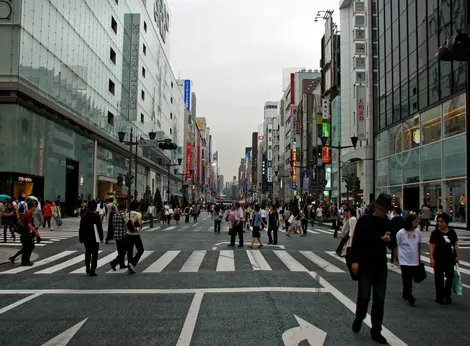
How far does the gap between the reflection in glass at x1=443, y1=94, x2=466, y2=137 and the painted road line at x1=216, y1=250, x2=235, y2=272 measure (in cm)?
2044

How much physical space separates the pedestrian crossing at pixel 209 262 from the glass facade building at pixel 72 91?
16.0 metres

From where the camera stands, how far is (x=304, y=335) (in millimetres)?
6082

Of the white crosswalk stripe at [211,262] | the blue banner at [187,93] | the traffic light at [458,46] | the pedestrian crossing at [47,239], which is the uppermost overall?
the blue banner at [187,93]

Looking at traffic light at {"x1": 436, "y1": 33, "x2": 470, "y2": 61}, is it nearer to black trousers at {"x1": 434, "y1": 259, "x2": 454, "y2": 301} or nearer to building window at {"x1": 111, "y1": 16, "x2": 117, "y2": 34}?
black trousers at {"x1": 434, "y1": 259, "x2": 454, "y2": 301}

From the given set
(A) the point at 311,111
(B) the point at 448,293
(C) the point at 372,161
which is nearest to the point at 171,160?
(A) the point at 311,111

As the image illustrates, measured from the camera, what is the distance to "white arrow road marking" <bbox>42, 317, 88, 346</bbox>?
5750 millimetres

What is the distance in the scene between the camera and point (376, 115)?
46750 mm

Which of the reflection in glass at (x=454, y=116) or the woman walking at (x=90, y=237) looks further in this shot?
the reflection in glass at (x=454, y=116)

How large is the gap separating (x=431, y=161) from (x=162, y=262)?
2648 centimetres

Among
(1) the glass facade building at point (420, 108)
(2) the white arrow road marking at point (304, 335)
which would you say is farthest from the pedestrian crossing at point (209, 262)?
(1) the glass facade building at point (420, 108)

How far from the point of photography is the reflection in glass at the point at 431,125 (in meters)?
32.9

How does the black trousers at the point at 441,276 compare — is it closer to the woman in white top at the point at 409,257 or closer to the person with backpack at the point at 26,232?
the woman in white top at the point at 409,257

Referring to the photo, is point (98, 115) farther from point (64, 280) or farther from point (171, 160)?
point (171, 160)

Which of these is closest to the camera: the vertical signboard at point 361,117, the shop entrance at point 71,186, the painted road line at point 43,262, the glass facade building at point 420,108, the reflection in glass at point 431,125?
the painted road line at point 43,262
